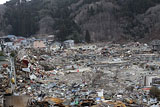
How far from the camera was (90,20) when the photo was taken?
45.8 meters

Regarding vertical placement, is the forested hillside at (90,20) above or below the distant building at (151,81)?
above

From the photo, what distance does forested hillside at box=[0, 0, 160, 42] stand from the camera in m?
39.9

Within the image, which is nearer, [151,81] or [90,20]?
[151,81]

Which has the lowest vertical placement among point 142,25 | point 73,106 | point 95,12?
point 73,106

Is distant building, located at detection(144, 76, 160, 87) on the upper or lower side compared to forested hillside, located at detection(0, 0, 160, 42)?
lower

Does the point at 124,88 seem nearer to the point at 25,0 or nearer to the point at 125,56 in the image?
the point at 125,56

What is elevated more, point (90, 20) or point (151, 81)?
point (90, 20)

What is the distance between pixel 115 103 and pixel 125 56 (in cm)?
1553

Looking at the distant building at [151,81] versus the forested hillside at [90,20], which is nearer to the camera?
the distant building at [151,81]

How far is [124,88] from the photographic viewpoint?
10391 millimetres

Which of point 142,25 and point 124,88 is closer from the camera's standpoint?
point 124,88

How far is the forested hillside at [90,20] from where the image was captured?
3994cm

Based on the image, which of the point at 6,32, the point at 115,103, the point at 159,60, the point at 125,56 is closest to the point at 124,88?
the point at 115,103

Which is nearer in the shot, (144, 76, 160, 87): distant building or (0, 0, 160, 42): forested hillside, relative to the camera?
(144, 76, 160, 87): distant building
